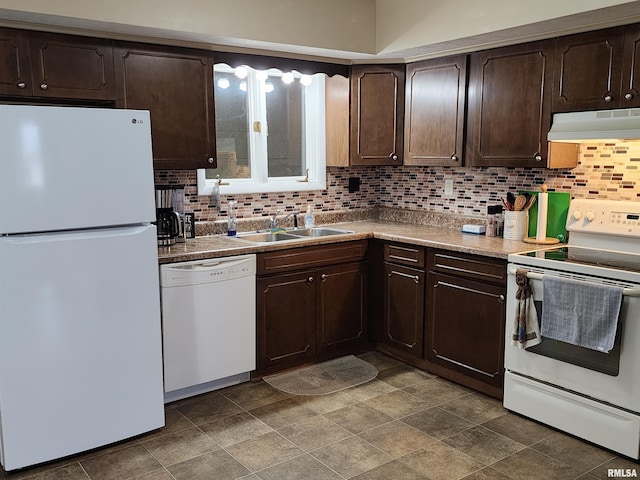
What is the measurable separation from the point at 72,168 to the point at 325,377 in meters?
2.00

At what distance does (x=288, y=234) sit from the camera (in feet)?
13.6

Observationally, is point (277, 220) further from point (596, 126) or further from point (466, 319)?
point (596, 126)

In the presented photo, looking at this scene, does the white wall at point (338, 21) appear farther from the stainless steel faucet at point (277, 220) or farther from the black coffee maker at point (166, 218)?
the stainless steel faucet at point (277, 220)

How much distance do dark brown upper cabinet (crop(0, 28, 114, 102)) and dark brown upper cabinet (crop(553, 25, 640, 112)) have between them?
2453mm

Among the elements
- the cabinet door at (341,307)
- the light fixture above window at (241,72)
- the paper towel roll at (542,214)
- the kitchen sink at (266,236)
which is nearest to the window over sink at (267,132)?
the light fixture above window at (241,72)

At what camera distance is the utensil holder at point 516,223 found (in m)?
3.54

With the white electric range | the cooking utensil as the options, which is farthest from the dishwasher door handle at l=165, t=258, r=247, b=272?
the cooking utensil

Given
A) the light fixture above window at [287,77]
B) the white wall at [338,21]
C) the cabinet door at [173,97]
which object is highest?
the white wall at [338,21]

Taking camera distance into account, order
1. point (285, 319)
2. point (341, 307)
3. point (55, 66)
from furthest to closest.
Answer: point (341, 307) → point (285, 319) → point (55, 66)

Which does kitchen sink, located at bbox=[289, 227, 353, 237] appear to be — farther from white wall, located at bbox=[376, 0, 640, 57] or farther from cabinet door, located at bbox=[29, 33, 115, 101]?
cabinet door, located at bbox=[29, 33, 115, 101]

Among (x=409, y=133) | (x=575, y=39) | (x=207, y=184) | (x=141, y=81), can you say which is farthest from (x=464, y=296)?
(x=141, y=81)

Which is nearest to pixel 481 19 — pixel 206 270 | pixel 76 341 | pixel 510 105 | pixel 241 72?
pixel 510 105

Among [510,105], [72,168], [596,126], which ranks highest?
[510,105]

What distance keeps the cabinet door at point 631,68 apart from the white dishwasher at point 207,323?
2.19 metres
